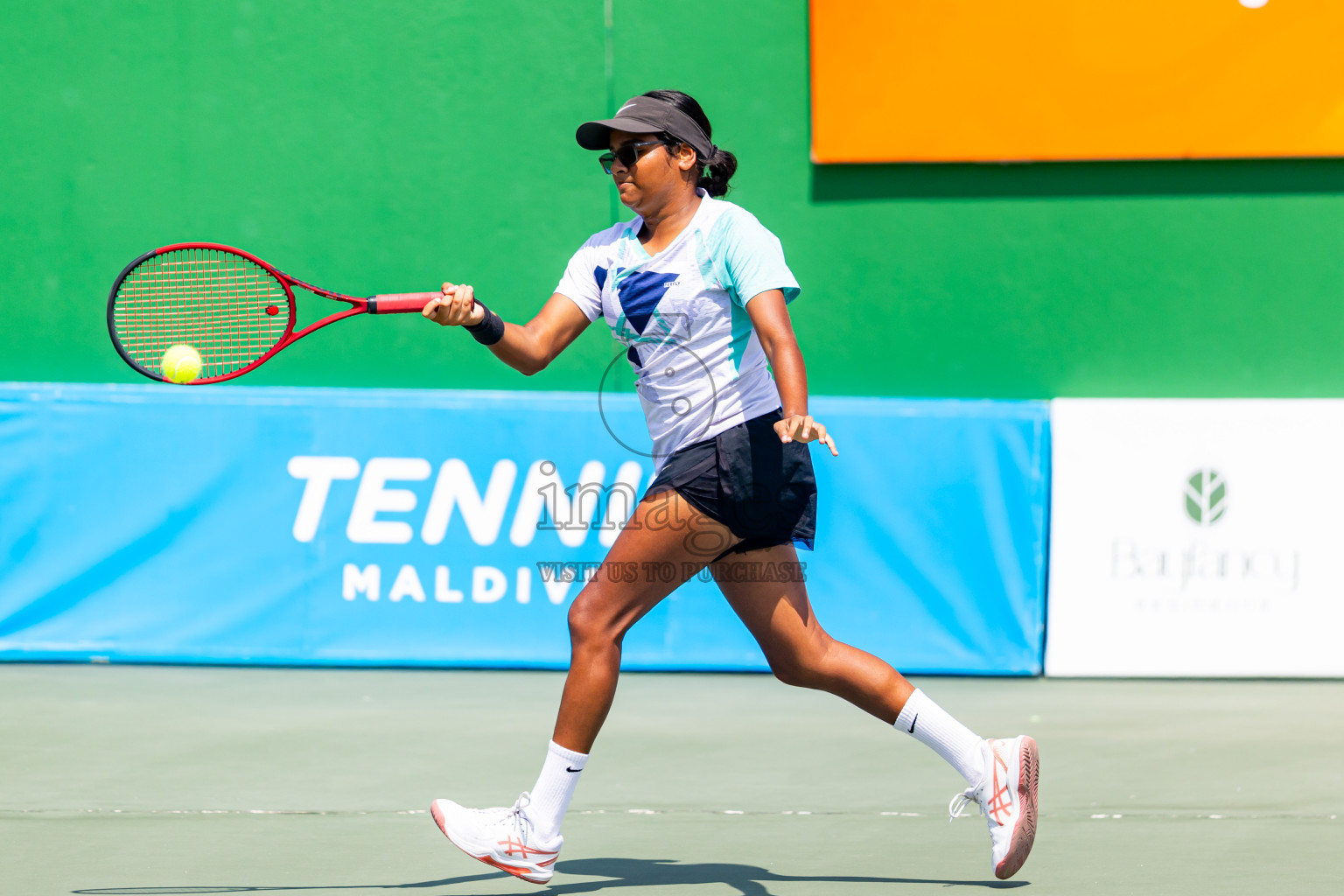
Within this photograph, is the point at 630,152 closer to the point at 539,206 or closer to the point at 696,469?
the point at 696,469

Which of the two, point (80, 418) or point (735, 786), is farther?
point (80, 418)

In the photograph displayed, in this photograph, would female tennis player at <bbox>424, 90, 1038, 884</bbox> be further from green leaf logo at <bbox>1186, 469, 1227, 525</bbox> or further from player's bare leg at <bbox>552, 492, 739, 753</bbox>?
green leaf logo at <bbox>1186, 469, 1227, 525</bbox>

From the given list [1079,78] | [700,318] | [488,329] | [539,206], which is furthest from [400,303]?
A: [1079,78]

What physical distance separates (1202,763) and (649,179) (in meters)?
2.74

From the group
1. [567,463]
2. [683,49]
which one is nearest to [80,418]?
[567,463]

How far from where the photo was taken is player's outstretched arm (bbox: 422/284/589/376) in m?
3.37

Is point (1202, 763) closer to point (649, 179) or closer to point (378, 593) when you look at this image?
point (649, 179)

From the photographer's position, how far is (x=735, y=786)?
4.46 metres

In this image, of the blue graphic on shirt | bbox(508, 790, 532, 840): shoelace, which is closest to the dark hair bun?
the blue graphic on shirt

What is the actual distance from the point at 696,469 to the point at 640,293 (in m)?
0.44

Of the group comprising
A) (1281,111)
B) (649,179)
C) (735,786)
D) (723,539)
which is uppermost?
(1281,111)

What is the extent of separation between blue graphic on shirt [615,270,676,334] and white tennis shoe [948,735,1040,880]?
129cm

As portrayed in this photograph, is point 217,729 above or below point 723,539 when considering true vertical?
below

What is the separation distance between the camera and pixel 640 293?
11.4 feet
